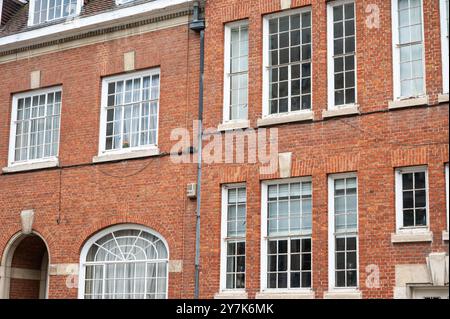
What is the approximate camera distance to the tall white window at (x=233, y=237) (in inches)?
755

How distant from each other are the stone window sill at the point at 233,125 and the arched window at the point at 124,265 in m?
2.95

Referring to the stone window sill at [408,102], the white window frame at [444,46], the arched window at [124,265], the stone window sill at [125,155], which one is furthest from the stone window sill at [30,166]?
the white window frame at [444,46]

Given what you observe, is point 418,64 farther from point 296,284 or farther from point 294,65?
point 296,284

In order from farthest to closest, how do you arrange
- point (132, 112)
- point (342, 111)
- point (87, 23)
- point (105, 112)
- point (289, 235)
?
point (87, 23)
point (105, 112)
point (132, 112)
point (289, 235)
point (342, 111)

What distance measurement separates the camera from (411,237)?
55.9 ft

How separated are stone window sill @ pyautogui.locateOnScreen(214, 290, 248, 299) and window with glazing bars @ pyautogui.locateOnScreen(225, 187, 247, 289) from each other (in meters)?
0.22

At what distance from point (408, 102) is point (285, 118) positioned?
2.77 meters

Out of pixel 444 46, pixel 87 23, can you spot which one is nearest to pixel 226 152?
pixel 444 46

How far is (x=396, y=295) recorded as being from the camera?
1705 centimetres

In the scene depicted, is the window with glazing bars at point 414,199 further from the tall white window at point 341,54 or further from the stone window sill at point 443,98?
the tall white window at point 341,54

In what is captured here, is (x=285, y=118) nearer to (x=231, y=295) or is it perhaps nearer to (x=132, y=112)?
(x=231, y=295)

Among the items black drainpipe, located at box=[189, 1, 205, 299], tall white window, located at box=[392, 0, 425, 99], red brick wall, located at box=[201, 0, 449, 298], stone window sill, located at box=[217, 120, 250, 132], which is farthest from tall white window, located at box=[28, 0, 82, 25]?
tall white window, located at box=[392, 0, 425, 99]

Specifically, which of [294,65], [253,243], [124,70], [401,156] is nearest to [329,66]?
[294,65]

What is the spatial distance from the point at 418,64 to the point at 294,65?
2.84 meters
